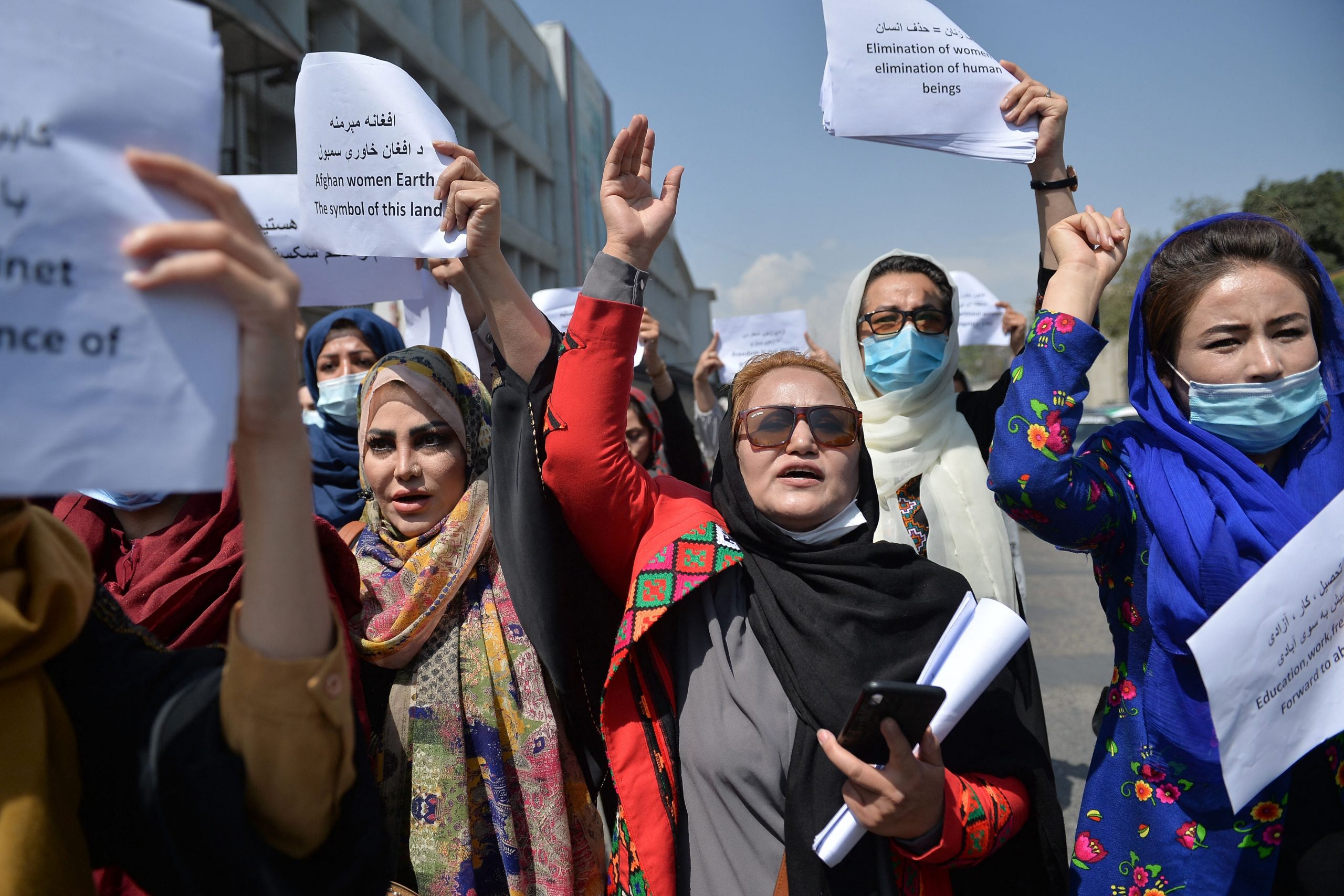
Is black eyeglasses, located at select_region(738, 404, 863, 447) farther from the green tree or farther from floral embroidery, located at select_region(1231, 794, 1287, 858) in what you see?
the green tree

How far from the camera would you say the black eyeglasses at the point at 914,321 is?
2.65m

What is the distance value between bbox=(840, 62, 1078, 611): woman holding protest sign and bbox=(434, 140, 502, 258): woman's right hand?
4.19 feet

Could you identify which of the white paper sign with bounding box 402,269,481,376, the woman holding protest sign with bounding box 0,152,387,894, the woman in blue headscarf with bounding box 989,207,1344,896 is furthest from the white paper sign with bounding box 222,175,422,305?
the woman in blue headscarf with bounding box 989,207,1344,896

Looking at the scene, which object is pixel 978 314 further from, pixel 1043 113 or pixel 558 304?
pixel 1043 113

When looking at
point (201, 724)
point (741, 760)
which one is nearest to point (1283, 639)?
point (741, 760)

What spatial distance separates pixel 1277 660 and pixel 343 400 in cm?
284

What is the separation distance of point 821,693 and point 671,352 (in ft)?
133

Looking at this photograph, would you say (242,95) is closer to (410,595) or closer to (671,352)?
(410,595)

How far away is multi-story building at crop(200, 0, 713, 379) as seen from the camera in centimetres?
1038

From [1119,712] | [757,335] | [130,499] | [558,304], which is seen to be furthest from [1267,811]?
[757,335]

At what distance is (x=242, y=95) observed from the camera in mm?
10703

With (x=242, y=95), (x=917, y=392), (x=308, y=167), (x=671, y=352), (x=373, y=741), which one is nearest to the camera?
(x=373, y=741)

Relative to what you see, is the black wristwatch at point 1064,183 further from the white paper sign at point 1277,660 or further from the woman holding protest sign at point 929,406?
the white paper sign at point 1277,660

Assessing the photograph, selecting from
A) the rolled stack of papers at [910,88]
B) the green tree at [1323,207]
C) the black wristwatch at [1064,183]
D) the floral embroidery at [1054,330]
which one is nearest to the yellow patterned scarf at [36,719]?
the floral embroidery at [1054,330]
